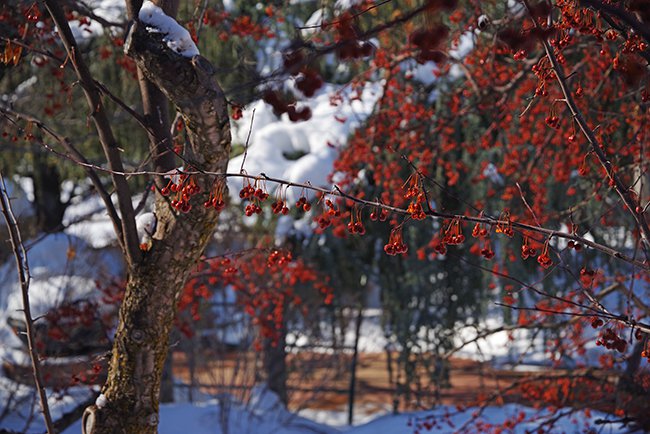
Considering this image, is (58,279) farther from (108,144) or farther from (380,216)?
(380,216)

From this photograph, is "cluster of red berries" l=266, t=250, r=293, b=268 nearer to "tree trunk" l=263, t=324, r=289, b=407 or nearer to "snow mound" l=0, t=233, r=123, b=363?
"snow mound" l=0, t=233, r=123, b=363

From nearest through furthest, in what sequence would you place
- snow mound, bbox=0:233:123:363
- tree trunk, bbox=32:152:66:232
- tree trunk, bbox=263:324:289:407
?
snow mound, bbox=0:233:123:363 < tree trunk, bbox=263:324:289:407 < tree trunk, bbox=32:152:66:232

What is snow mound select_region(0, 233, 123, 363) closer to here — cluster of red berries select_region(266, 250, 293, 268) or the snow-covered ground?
the snow-covered ground

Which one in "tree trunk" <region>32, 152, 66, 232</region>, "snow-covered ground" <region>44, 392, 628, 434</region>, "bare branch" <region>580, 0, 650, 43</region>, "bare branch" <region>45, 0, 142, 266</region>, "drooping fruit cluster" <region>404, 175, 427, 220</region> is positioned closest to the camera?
"bare branch" <region>580, 0, 650, 43</region>

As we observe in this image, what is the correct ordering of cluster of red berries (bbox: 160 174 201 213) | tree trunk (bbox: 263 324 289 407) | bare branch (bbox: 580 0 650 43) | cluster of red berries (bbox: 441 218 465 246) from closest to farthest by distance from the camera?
bare branch (bbox: 580 0 650 43), cluster of red berries (bbox: 441 218 465 246), cluster of red berries (bbox: 160 174 201 213), tree trunk (bbox: 263 324 289 407)

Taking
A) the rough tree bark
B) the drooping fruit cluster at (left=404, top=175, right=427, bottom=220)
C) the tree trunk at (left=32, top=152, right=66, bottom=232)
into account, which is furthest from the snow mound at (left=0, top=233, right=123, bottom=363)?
the drooping fruit cluster at (left=404, top=175, right=427, bottom=220)

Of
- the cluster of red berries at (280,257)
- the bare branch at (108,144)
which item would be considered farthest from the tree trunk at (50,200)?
the cluster of red berries at (280,257)

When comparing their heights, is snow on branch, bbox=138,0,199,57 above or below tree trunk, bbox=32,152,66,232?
below

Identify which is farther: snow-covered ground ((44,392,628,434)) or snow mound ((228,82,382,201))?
snow mound ((228,82,382,201))

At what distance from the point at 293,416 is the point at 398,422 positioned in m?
1.32

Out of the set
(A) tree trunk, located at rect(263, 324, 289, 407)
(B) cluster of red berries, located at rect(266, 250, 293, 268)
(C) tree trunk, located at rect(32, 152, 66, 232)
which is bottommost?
(A) tree trunk, located at rect(263, 324, 289, 407)

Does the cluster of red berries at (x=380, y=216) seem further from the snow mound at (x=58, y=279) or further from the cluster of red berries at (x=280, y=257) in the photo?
the snow mound at (x=58, y=279)

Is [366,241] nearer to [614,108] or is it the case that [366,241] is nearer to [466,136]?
[466,136]

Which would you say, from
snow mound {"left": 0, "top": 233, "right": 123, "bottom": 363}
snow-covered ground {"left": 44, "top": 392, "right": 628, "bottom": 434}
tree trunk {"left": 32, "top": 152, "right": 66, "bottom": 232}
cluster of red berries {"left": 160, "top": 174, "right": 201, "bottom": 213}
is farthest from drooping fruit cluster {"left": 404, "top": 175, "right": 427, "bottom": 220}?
tree trunk {"left": 32, "top": 152, "right": 66, "bottom": 232}
